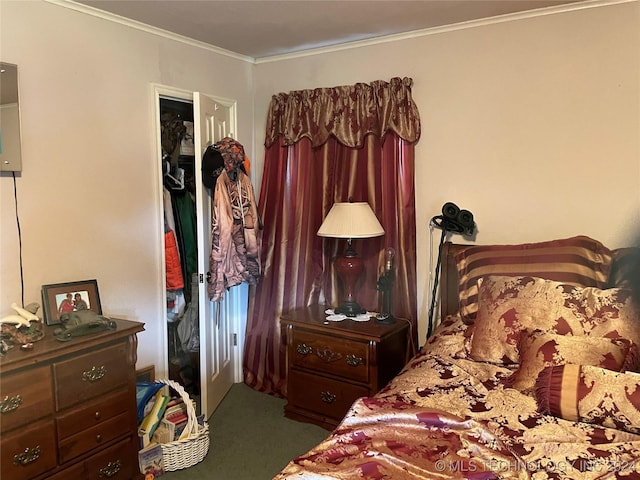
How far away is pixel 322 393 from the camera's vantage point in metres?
3.09

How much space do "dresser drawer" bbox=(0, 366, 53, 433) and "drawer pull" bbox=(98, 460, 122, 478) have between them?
43 cm

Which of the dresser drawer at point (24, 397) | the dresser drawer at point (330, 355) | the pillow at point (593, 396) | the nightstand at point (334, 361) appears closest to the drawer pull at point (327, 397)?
the nightstand at point (334, 361)

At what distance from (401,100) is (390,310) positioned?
1256mm

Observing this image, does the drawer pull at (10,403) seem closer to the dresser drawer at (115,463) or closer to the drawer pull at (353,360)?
the dresser drawer at (115,463)

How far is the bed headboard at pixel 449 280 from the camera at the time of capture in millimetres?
3043

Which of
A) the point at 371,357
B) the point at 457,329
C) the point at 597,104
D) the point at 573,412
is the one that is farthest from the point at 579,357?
the point at 597,104

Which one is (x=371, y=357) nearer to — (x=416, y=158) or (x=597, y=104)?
(x=416, y=158)

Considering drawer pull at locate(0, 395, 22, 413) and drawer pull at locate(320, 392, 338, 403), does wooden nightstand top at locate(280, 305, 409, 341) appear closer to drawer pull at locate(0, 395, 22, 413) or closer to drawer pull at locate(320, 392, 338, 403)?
drawer pull at locate(320, 392, 338, 403)

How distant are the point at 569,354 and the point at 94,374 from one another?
77.1 inches

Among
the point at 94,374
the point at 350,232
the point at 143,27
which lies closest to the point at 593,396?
the point at 350,232

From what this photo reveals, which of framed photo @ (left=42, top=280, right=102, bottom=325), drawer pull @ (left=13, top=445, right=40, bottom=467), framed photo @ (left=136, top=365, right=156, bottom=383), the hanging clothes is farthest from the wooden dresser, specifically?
the hanging clothes

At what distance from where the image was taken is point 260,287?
3764 mm

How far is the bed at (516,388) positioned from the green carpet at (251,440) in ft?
3.03

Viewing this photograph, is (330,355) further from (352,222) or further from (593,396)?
(593,396)
